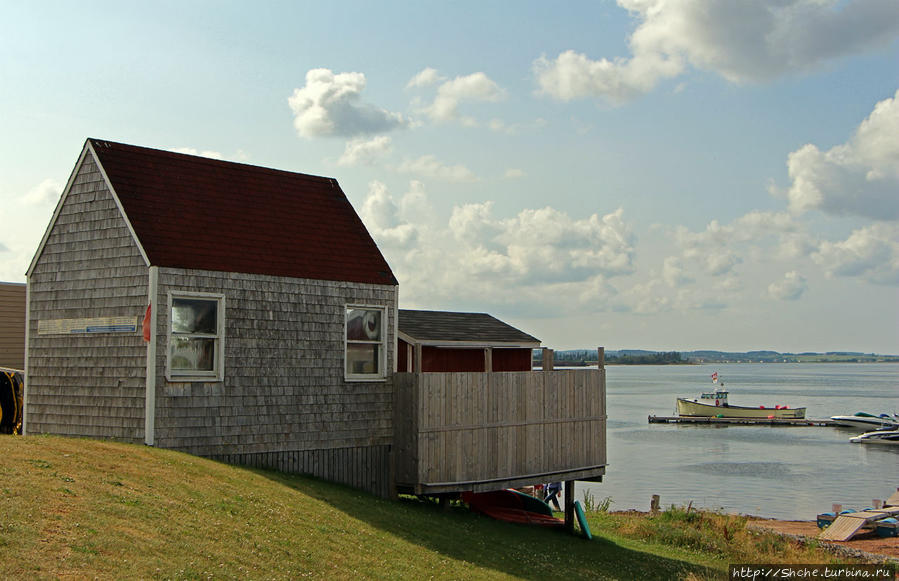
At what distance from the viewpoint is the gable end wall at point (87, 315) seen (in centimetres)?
1802

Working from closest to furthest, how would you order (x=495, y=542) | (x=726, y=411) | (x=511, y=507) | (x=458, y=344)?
(x=495, y=542)
(x=458, y=344)
(x=511, y=507)
(x=726, y=411)

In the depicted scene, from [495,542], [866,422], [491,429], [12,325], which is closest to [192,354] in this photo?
[491,429]

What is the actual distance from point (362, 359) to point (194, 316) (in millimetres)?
4190

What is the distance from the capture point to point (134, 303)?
18.0 metres

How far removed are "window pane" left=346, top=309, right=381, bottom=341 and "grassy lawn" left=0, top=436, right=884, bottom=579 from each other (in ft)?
11.3

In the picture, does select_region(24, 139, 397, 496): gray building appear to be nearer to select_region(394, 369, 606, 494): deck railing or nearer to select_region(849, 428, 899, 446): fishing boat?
select_region(394, 369, 606, 494): deck railing

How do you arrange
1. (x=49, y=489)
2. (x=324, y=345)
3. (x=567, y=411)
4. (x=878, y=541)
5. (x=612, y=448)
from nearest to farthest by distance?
(x=49, y=489), (x=324, y=345), (x=567, y=411), (x=878, y=541), (x=612, y=448)

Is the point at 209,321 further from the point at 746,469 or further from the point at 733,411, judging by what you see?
the point at 733,411

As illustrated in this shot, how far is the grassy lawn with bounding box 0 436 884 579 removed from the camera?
34.8 ft

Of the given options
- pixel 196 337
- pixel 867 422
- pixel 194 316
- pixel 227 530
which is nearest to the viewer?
pixel 227 530

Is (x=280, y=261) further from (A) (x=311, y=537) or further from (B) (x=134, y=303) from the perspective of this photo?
(A) (x=311, y=537)

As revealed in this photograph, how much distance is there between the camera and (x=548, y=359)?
912 inches

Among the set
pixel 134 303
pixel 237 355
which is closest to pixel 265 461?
pixel 237 355

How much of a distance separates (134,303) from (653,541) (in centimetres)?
1629
